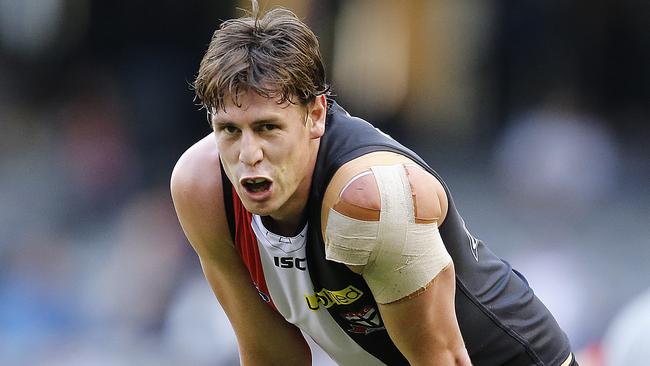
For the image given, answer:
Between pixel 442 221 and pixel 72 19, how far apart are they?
A: 5018mm

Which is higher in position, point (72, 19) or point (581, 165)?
point (72, 19)

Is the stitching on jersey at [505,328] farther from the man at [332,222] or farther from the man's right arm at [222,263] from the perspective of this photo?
the man's right arm at [222,263]

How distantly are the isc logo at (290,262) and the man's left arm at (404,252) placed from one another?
22 cm

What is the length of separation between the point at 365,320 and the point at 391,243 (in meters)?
0.40

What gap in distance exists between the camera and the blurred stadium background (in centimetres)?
673

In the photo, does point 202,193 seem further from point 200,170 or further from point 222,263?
point 222,263

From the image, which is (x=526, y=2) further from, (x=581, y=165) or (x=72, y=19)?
(x=72, y=19)

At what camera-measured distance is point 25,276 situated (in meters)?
6.88

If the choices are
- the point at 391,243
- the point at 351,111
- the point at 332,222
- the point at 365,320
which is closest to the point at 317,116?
the point at 332,222

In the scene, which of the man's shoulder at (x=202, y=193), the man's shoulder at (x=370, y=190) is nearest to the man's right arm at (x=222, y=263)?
the man's shoulder at (x=202, y=193)

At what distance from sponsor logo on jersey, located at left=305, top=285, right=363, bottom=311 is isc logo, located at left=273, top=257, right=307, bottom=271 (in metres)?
0.09

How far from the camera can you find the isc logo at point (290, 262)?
3094 mm

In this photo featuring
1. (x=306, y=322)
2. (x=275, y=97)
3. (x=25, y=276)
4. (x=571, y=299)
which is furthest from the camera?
(x=25, y=276)

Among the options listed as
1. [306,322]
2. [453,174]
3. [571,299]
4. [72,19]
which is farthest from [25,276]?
[306,322]
